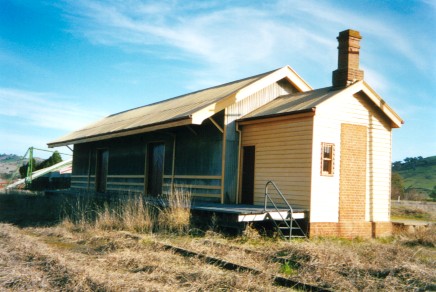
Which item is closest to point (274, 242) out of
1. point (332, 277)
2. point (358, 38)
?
point (332, 277)

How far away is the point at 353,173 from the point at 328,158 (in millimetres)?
1118

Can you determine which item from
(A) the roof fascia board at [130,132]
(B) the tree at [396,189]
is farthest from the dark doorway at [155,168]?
(B) the tree at [396,189]

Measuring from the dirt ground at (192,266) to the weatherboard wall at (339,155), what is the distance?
6.90 feet

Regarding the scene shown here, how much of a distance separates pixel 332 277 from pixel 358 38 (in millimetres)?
8615

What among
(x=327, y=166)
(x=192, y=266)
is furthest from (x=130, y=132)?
(x=192, y=266)

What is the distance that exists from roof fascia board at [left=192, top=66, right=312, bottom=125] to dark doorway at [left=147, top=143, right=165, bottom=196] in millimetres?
4370

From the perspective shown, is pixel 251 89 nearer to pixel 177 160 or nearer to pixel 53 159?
pixel 177 160

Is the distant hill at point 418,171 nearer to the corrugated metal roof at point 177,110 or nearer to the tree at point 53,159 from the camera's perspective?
the tree at point 53,159

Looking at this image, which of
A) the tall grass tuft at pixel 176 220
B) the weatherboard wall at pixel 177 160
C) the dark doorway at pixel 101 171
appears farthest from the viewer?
the dark doorway at pixel 101 171

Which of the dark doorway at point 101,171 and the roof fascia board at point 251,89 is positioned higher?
the roof fascia board at point 251,89

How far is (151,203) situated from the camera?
43.0 feet

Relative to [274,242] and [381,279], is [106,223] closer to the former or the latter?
[274,242]

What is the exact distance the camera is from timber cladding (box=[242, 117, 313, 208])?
447 inches

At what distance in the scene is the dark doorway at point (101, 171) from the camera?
20.7m
